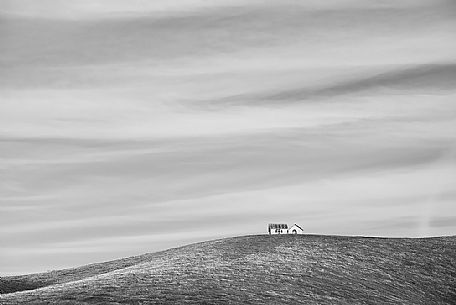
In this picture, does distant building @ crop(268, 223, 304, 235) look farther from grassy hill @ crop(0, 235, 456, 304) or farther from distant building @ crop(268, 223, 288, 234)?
grassy hill @ crop(0, 235, 456, 304)

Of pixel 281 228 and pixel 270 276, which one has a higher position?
pixel 281 228

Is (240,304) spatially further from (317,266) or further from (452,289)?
(452,289)

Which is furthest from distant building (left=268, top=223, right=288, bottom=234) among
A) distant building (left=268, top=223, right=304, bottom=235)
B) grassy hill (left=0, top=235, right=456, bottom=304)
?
grassy hill (left=0, top=235, right=456, bottom=304)

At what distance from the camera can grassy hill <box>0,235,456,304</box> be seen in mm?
44875

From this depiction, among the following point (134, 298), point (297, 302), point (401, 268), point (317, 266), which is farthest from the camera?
point (401, 268)

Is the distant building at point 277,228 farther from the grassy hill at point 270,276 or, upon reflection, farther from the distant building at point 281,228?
the grassy hill at point 270,276

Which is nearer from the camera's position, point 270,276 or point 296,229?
point 270,276

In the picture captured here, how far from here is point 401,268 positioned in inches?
2456

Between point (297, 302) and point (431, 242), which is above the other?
point (431, 242)

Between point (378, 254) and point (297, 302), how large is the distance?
19857mm

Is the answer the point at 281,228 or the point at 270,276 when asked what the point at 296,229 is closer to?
the point at 281,228

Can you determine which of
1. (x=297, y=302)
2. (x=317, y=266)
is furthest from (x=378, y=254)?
(x=297, y=302)

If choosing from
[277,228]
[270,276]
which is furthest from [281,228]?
[270,276]

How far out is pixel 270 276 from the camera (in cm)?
5231
